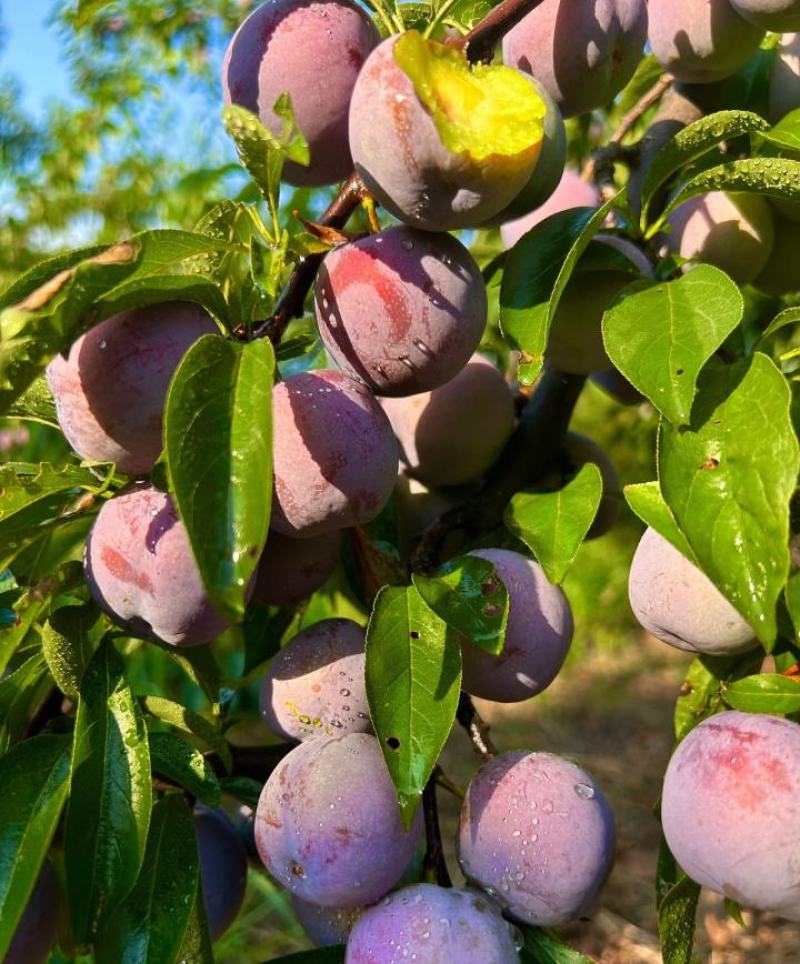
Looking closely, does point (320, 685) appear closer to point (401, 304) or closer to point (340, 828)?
point (340, 828)

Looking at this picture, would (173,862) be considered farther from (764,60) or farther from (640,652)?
(640,652)

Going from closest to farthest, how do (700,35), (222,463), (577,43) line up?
1. (222,463)
2. (577,43)
3. (700,35)

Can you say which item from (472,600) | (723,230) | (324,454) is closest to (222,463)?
(324,454)

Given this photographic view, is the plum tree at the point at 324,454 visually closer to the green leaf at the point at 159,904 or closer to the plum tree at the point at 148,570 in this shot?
the plum tree at the point at 148,570

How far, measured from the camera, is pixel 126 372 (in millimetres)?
586

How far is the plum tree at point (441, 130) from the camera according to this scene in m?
0.54

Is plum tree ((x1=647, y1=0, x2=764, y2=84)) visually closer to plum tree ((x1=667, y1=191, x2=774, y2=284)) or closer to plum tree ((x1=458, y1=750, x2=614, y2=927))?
plum tree ((x1=667, y1=191, x2=774, y2=284))

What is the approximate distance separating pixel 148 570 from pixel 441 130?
318 mm

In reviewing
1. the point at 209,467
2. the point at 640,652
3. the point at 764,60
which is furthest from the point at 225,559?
the point at 640,652

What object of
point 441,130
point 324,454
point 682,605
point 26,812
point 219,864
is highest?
point 441,130

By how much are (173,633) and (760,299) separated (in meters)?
1.21

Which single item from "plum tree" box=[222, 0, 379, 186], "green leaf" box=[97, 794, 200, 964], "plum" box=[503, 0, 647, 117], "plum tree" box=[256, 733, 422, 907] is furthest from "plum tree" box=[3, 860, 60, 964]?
"plum" box=[503, 0, 647, 117]

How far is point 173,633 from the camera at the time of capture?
64 cm

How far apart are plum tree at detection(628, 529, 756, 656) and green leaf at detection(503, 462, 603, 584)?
5 cm
